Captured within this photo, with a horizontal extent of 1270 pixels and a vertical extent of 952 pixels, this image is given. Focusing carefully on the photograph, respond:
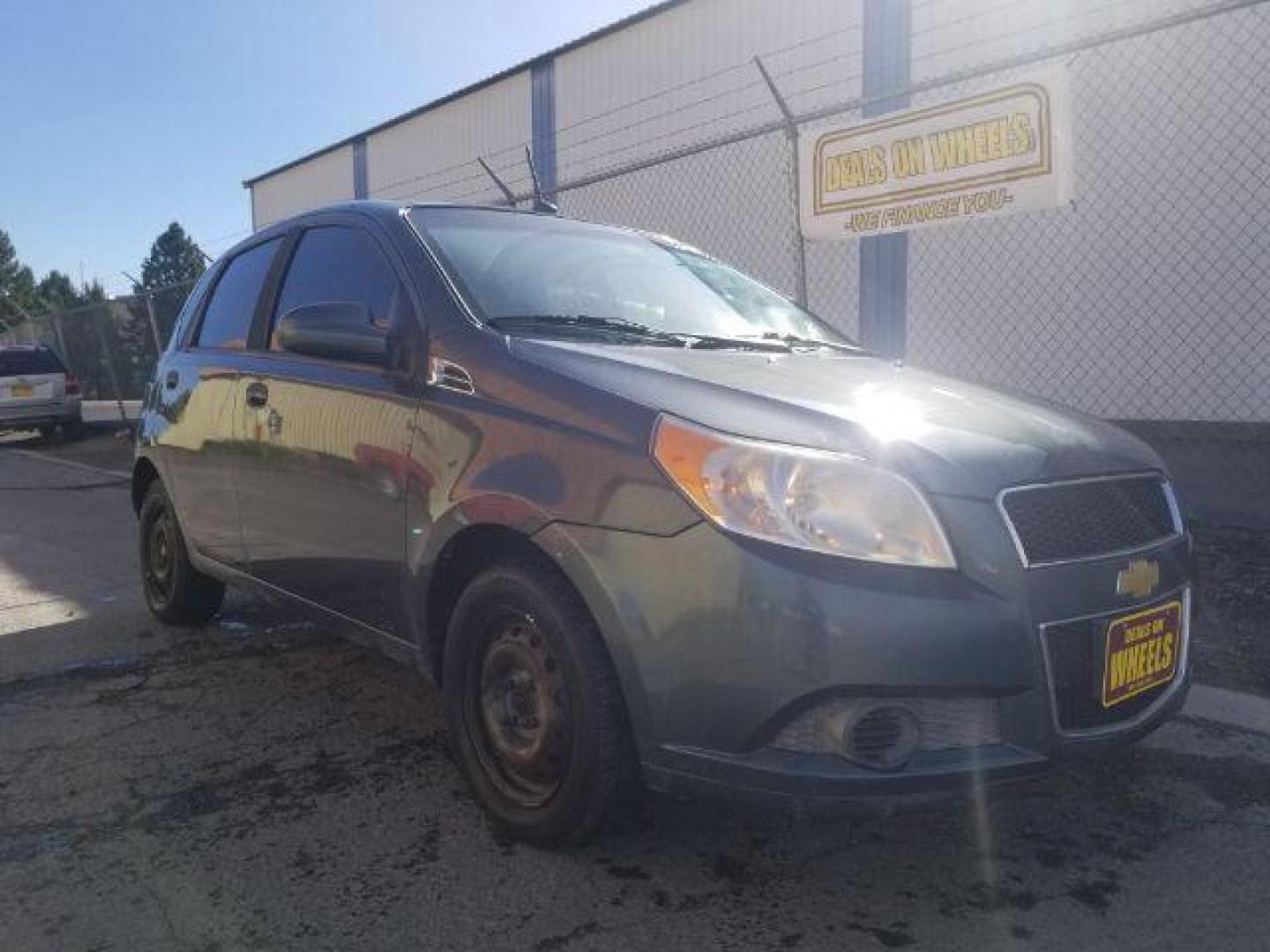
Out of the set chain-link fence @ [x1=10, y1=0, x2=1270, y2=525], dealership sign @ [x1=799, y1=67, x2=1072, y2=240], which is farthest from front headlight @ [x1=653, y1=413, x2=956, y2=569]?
chain-link fence @ [x1=10, y1=0, x2=1270, y2=525]

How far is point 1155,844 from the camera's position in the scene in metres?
2.77

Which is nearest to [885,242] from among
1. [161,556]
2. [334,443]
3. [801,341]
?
[801,341]

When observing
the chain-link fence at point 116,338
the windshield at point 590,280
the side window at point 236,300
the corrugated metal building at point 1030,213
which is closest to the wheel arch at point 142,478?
the side window at point 236,300

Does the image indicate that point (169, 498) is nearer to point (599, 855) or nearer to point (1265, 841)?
point (599, 855)

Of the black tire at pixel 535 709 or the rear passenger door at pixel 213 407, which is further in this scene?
the rear passenger door at pixel 213 407

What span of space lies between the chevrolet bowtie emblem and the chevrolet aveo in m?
0.01

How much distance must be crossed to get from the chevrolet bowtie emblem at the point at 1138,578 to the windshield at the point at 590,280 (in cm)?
143

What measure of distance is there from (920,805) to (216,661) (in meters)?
3.16

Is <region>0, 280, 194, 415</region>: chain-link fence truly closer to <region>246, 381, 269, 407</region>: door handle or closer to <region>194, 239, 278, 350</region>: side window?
<region>194, 239, 278, 350</region>: side window

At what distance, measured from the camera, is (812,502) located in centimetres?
228

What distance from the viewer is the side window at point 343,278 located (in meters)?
3.31

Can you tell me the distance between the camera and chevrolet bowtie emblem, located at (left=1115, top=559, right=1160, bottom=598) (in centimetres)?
245

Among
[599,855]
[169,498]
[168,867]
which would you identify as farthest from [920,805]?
[169,498]

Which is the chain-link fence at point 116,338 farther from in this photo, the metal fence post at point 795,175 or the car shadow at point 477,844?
the car shadow at point 477,844
